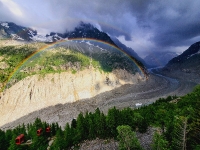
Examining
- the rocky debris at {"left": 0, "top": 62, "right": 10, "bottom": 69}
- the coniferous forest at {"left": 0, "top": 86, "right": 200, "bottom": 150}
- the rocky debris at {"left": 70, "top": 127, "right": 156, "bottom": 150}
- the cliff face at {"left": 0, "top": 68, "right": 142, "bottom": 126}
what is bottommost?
the rocky debris at {"left": 70, "top": 127, "right": 156, "bottom": 150}

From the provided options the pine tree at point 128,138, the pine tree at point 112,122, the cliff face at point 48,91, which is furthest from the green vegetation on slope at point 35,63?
the pine tree at point 128,138

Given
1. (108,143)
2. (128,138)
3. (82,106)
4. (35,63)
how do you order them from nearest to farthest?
(128,138)
(108,143)
(82,106)
(35,63)

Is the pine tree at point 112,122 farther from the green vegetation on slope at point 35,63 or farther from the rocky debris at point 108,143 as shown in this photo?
the green vegetation on slope at point 35,63

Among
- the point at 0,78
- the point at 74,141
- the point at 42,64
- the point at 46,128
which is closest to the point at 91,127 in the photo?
the point at 74,141

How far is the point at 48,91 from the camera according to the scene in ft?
447

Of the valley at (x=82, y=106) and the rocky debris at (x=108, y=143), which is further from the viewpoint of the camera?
the valley at (x=82, y=106)

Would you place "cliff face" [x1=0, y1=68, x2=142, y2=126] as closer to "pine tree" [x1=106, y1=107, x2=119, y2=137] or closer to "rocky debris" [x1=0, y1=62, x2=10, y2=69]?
"rocky debris" [x1=0, y1=62, x2=10, y2=69]

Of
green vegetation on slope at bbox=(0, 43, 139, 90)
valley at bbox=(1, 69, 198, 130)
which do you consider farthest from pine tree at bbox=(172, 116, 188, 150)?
green vegetation on slope at bbox=(0, 43, 139, 90)

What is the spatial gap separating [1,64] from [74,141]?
114147 millimetres

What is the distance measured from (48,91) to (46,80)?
1062 cm

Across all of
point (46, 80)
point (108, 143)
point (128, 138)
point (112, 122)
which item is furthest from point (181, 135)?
point (46, 80)

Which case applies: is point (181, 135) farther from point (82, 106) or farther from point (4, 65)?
point (4, 65)

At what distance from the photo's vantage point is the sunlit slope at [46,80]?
12138cm

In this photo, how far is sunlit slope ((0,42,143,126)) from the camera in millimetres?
121375
